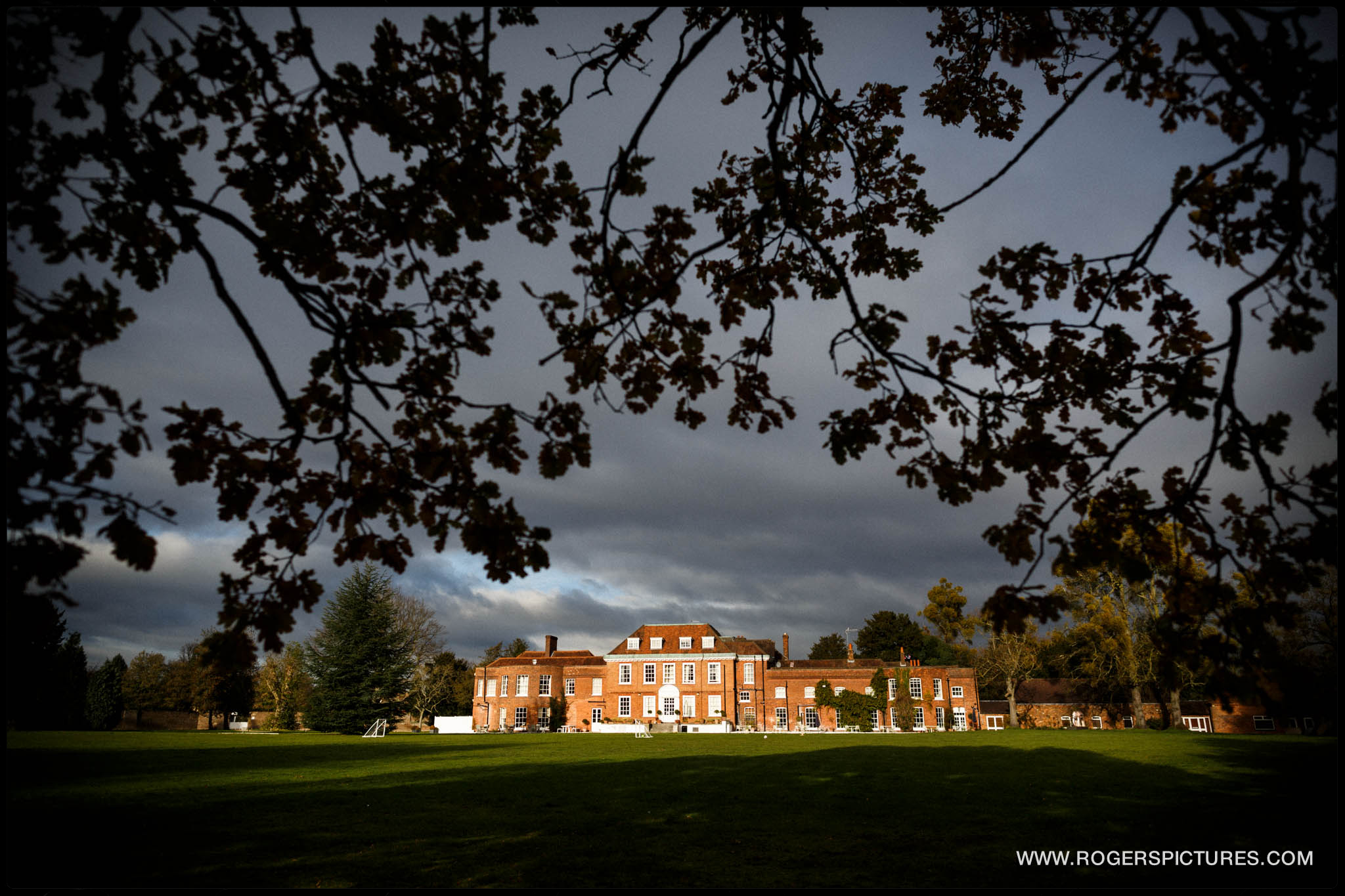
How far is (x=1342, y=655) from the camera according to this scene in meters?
3.30

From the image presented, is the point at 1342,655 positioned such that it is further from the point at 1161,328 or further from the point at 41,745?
the point at 41,745

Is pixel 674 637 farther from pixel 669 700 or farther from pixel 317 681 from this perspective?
pixel 317 681

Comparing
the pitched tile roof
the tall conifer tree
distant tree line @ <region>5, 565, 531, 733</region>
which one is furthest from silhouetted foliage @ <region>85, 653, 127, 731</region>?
the pitched tile roof

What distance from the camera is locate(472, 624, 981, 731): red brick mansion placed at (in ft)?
163

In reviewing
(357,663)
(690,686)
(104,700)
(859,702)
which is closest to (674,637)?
(690,686)

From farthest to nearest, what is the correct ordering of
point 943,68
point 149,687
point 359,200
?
point 149,687 < point 943,68 < point 359,200

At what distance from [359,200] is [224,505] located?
2.04m

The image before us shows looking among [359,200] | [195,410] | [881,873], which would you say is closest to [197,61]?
[359,200]

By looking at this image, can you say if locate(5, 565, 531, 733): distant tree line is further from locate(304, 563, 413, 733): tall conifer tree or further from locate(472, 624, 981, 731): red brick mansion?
locate(472, 624, 981, 731): red brick mansion

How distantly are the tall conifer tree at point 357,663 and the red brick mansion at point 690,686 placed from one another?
60.1 ft

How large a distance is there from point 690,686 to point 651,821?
157 ft

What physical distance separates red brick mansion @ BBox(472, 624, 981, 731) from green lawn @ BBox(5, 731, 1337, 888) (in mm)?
35145

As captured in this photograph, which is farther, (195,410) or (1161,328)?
(1161,328)

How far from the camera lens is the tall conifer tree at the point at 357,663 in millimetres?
36906
